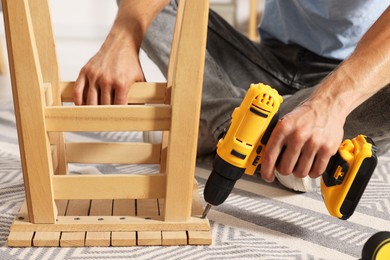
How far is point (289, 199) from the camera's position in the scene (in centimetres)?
127

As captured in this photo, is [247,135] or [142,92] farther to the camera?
[142,92]

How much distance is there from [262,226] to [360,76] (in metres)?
0.34

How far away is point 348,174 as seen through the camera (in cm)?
97

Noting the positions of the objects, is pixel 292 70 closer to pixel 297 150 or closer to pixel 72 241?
pixel 297 150

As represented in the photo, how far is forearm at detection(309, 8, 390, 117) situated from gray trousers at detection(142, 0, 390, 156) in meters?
0.41

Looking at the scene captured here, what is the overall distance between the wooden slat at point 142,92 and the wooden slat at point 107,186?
0.22m

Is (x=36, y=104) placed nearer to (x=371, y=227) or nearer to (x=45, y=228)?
(x=45, y=228)

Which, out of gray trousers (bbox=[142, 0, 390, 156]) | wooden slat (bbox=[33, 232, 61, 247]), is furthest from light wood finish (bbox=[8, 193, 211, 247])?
gray trousers (bbox=[142, 0, 390, 156])

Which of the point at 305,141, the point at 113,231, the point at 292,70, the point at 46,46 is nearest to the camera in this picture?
the point at 305,141

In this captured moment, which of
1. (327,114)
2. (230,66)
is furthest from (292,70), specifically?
(327,114)

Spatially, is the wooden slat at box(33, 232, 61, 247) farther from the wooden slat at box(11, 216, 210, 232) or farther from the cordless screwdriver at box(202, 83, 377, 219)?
the cordless screwdriver at box(202, 83, 377, 219)

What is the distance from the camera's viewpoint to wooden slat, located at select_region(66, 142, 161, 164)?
3.98ft

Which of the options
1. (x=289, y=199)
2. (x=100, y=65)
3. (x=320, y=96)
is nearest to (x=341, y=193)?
(x=320, y=96)

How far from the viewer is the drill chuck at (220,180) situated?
38.4 inches
